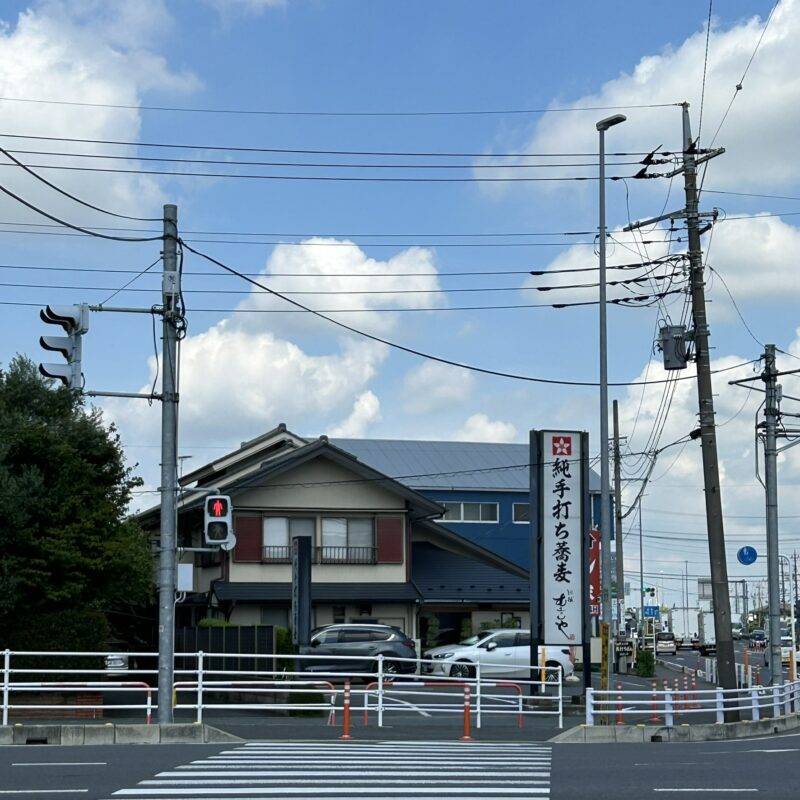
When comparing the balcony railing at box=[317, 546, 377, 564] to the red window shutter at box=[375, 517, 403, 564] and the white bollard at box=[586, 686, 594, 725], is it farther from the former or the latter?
the white bollard at box=[586, 686, 594, 725]

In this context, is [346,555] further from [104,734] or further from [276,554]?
[104,734]

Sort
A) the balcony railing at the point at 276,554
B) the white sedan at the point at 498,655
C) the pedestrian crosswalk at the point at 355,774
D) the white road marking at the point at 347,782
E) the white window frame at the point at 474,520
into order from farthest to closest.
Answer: the white window frame at the point at 474,520
the balcony railing at the point at 276,554
the white sedan at the point at 498,655
the white road marking at the point at 347,782
the pedestrian crosswalk at the point at 355,774

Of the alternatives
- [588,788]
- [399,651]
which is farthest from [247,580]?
[588,788]

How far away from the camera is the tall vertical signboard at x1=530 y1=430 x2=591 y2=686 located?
88.4 feet

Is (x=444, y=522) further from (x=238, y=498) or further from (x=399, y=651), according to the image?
(x=399, y=651)

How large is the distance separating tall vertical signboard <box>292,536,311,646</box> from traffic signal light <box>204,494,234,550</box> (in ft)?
31.6

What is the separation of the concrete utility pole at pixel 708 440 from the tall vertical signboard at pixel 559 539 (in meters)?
2.60

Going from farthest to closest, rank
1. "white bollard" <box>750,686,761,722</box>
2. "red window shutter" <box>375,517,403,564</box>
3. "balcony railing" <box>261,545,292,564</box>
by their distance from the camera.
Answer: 1. "red window shutter" <box>375,517,403,564</box>
2. "balcony railing" <box>261,545,292,564</box>
3. "white bollard" <box>750,686,761,722</box>

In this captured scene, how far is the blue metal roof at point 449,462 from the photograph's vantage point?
66.6m

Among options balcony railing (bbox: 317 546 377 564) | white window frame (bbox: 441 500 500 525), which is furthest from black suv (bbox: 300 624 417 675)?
white window frame (bbox: 441 500 500 525)

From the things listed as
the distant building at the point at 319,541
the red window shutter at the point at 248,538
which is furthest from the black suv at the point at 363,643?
the red window shutter at the point at 248,538

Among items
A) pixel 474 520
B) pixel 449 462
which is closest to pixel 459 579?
pixel 474 520

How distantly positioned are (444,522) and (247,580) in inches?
856

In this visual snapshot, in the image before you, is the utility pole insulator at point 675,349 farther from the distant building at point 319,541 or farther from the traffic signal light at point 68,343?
the distant building at point 319,541
